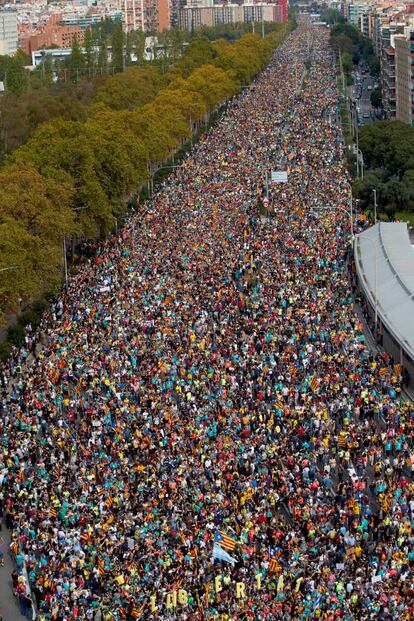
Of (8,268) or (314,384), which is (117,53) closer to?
(8,268)

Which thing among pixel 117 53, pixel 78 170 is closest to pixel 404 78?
pixel 78 170

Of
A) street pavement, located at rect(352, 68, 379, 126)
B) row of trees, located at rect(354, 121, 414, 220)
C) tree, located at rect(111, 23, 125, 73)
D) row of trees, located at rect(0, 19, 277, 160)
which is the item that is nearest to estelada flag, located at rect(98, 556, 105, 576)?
row of trees, located at rect(354, 121, 414, 220)

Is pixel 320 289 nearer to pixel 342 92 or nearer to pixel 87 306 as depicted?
pixel 87 306

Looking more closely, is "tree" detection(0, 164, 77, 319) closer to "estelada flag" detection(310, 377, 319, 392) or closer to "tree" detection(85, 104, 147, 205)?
"tree" detection(85, 104, 147, 205)

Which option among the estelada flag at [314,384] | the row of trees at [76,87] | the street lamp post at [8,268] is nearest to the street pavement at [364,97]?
the row of trees at [76,87]

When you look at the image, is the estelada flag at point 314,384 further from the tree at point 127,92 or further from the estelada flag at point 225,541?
the tree at point 127,92

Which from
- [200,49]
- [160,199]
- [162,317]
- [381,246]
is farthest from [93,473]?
[200,49]
